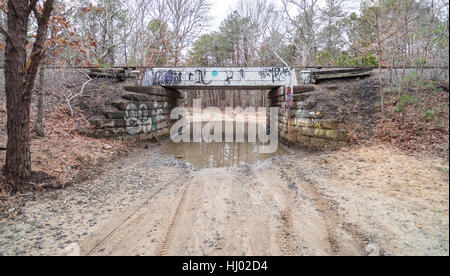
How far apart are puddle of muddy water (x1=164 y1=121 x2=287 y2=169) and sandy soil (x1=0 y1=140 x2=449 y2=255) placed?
6.17 feet

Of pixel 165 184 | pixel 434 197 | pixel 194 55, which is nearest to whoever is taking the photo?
pixel 434 197

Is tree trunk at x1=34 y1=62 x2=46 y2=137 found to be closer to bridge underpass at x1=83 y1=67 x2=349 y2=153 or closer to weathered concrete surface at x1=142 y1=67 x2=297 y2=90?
bridge underpass at x1=83 y1=67 x2=349 y2=153

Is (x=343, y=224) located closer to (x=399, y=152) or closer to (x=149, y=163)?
(x=399, y=152)

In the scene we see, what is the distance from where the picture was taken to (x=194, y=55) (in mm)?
33188

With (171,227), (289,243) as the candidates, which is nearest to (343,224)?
(289,243)

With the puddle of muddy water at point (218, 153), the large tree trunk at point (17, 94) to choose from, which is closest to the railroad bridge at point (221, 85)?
the puddle of muddy water at point (218, 153)

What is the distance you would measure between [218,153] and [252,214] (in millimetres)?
5905

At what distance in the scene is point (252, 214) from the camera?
4246mm

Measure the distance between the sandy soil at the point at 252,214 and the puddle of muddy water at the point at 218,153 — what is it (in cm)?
A: 188

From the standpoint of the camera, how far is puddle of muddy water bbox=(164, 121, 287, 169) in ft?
27.8

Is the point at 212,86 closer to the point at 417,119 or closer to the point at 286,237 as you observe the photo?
the point at 417,119

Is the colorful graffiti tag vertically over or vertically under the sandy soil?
over

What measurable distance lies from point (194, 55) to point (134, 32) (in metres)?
14.0

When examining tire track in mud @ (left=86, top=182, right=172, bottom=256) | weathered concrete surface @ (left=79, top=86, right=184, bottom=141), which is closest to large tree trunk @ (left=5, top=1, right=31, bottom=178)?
tire track in mud @ (left=86, top=182, right=172, bottom=256)
